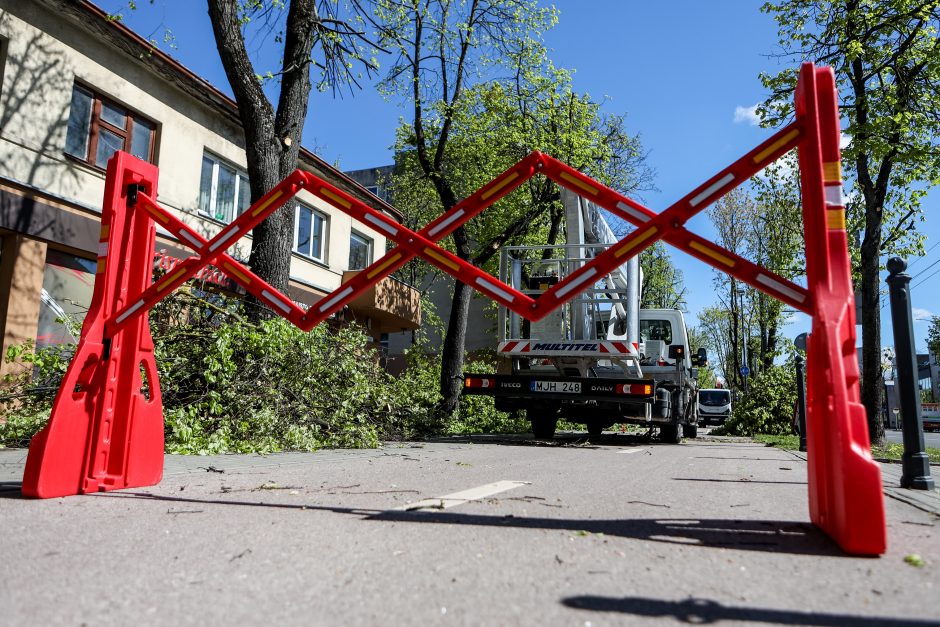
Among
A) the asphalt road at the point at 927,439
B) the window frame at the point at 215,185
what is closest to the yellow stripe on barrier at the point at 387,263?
the window frame at the point at 215,185

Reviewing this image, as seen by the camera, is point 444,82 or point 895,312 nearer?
point 895,312

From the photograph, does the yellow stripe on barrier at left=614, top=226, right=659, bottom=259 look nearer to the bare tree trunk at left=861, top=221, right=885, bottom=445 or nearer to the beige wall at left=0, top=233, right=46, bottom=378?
the beige wall at left=0, top=233, right=46, bottom=378

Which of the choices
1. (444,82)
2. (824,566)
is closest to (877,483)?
(824,566)

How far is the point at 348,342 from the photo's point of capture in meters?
10.4

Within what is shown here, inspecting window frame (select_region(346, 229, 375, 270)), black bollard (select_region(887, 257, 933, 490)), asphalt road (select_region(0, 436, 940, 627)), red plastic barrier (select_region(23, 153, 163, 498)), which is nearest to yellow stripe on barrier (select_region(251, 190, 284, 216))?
red plastic barrier (select_region(23, 153, 163, 498))

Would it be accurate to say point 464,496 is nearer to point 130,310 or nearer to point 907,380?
point 130,310

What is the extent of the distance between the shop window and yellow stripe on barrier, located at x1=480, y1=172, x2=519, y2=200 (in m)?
10.0

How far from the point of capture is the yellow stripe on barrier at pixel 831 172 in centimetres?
342

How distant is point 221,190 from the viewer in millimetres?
17391

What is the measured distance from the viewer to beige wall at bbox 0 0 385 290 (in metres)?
11.7

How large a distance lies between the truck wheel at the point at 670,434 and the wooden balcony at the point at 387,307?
9801 millimetres

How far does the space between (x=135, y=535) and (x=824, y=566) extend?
9.73 feet

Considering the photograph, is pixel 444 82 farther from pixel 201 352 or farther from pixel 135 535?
pixel 135 535

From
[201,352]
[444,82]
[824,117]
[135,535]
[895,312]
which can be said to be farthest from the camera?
[444,82]
